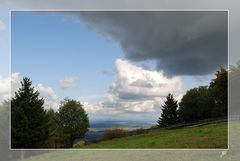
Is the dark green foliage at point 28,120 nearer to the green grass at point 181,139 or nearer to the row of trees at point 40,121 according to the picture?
the row of trees at point 40,121

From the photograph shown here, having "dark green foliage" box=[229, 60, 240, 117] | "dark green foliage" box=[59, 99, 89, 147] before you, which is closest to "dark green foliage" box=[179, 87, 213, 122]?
"dark green foliage" box=[229, 60, 240, 117]

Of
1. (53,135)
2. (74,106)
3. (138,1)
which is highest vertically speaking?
(138,1)

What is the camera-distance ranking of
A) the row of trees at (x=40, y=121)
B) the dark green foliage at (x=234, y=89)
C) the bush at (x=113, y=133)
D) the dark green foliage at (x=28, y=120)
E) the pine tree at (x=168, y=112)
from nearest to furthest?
the pine tree at (x=168, y=112), the bush at (x=113, y=133), the row of trees at (x=40, y=121), the dark green foliage at (x=234, y=89), the dark green foliage at (x=28, y=120)

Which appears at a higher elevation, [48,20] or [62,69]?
[48,20]

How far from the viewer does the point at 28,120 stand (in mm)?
15648

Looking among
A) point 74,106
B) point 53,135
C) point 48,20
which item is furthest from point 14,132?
point 48,20

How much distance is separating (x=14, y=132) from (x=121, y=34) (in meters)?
5.25

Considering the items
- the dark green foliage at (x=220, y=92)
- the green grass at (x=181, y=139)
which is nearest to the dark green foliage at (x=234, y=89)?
the dark green foliage at (x=220, y=92)

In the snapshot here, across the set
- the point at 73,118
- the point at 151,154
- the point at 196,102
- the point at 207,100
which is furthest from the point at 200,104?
the point at 73,118

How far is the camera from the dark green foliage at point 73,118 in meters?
13.9

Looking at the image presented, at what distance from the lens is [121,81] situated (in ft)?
45.6

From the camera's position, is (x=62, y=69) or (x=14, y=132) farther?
(x=14, y=132)

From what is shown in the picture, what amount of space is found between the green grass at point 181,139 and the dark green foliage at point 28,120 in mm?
2160

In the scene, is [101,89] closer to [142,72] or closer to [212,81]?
[142,72]
